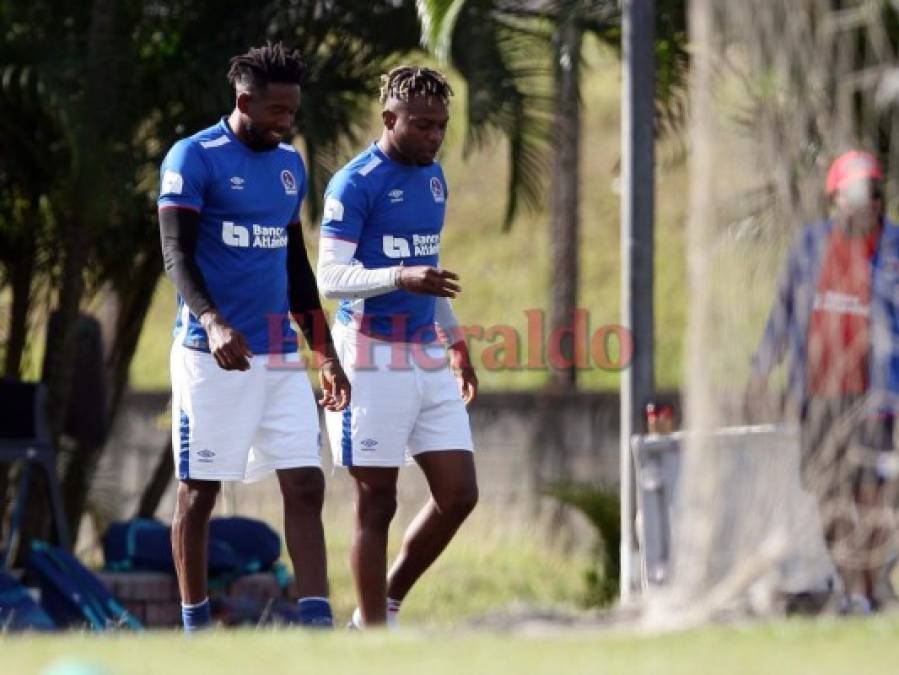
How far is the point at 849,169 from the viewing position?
7633mm

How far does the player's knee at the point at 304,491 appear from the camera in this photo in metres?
7.73

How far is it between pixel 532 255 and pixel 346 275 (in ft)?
77.0

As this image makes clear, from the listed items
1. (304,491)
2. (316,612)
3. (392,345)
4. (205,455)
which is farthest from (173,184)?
(316,612)

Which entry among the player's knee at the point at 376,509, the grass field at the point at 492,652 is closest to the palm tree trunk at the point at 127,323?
the player's knee at the point at 376,509

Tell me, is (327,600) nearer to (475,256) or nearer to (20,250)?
(20,250)

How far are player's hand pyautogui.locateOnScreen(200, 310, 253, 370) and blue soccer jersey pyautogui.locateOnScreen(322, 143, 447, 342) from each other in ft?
2.73

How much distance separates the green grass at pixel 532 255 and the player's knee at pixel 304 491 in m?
15.6

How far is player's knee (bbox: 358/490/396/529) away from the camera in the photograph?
27.0 feet

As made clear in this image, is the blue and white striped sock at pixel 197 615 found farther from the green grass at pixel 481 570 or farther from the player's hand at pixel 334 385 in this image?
the green grass at pixel 481 570

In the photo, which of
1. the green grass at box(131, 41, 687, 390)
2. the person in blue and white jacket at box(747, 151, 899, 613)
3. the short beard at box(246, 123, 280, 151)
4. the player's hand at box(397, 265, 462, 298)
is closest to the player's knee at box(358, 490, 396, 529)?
the player's hand at box(397, 265, 462, 298)

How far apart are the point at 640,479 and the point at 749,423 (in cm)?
49

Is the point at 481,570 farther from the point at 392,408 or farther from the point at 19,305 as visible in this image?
the point at 392,408

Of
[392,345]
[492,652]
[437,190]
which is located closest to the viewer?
[492,652]

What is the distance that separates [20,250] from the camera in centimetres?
1379
